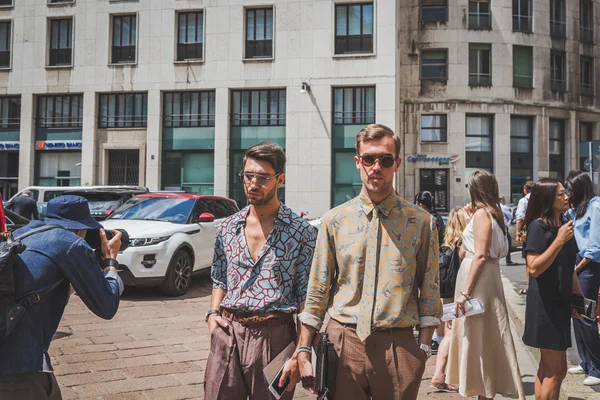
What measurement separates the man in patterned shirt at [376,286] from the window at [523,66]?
32089 mm

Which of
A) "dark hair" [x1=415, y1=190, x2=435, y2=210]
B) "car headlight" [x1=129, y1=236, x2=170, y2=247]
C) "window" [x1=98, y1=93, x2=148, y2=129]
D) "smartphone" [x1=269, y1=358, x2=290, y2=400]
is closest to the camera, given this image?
"smartphone" [x1=269, y1=358, x2=290, y2=400]

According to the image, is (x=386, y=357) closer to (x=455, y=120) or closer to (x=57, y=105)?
(x=455, y=120)

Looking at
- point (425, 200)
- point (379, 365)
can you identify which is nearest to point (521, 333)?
point (425, 200)

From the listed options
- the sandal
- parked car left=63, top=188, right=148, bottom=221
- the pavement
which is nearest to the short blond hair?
the pavement

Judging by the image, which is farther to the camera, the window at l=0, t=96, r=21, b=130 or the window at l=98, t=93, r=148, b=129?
the window at l=0, t=96, r=21, b=130

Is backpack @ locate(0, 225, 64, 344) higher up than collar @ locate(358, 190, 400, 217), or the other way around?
collar @ locate(358, 190, 400, 217)

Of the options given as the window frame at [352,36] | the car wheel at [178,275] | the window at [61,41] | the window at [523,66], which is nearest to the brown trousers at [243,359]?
the car wheel at [178,275]

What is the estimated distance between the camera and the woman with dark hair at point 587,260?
4.87 metres

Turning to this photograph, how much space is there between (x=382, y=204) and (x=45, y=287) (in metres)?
1.59

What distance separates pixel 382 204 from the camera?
2602 millimetres

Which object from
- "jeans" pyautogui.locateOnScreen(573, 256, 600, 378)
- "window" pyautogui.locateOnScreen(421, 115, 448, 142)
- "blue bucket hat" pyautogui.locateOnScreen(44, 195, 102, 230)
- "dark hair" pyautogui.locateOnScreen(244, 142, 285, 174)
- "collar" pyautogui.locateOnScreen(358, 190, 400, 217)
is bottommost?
"jeans" pyautogui.locateOnScreen(573, 256, 600, 378)

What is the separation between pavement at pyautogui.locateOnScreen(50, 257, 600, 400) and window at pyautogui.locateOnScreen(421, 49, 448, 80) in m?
24.8

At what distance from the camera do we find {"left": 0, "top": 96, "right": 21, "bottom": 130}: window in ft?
102

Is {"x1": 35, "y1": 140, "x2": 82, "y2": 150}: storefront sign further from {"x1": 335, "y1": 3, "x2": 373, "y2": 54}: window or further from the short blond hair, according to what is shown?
the short blond hair
